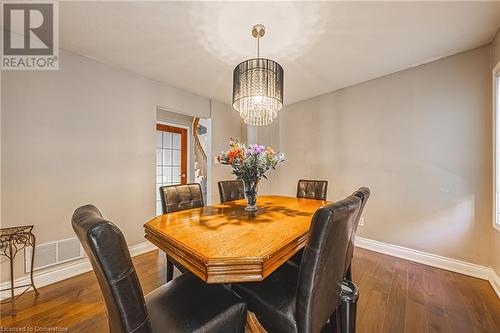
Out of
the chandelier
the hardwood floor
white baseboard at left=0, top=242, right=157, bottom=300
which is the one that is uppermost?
the chandelier

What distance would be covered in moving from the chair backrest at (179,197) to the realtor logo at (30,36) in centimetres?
174

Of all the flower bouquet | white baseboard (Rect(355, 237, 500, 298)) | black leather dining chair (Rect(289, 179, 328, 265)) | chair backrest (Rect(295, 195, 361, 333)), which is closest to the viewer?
chair backrest (Rect(295, 195, 361, 333))

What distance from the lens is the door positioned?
4.23 metres

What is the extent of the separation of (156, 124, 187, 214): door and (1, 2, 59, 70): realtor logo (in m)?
2.10

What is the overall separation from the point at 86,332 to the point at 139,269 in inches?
35.7

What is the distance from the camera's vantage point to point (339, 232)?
900 millimetres

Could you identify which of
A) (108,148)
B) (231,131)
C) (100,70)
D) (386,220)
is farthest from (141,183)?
(386,220)

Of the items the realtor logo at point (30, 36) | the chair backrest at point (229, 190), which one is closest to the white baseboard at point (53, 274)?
the chair backrest at point (229, 190)

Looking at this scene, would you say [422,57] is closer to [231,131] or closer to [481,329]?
[481,329]

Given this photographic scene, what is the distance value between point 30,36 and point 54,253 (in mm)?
2181

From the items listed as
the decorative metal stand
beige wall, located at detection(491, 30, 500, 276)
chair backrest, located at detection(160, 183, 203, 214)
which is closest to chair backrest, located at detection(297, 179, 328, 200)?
chair backrest, located at detection(160, 183, 203, 214)

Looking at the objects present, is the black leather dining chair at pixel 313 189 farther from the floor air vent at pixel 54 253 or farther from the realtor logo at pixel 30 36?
the realtor logo at pixel 30 36

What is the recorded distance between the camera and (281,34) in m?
1.94

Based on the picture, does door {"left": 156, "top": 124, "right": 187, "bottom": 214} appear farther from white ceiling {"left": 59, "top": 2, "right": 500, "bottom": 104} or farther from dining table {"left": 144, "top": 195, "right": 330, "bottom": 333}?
dining table {"left": 144, "top": 195, "right": 330, "bottom": 333}
